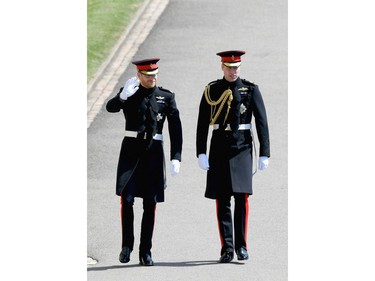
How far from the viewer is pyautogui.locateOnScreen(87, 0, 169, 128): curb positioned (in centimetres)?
2273

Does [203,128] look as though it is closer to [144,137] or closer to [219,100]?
[219,100]

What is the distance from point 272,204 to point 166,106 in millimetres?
3152

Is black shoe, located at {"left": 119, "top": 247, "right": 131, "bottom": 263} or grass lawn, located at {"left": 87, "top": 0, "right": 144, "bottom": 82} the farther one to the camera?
grass lawn, located at {"left": 87, "top": 0, "right": 144, "bottom": 82}

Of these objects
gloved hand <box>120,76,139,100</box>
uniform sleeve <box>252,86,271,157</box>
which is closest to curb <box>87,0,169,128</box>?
uniform sleeve <box>252,86,271,157</box>

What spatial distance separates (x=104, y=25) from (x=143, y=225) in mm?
9611

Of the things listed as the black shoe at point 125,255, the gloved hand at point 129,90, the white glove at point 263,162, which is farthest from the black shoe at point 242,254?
the gloved hand at point 129,90

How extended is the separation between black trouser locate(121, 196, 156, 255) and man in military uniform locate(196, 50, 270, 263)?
24.5 inches

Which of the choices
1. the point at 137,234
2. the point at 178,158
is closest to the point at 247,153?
the point at 178,158

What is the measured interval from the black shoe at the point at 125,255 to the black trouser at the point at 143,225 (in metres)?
0.05

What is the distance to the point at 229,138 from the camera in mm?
16266

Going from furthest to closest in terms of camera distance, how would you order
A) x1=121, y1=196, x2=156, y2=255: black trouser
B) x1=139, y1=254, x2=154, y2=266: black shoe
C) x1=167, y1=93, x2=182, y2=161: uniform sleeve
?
1. x1=139, y1=254, x2=154, y2=266: black shoe
2. x1=121, y1=196, x2=156, y2=255: black trouser
3. x1=167, y1=93, x2=182, y2=161: uniform sleeve

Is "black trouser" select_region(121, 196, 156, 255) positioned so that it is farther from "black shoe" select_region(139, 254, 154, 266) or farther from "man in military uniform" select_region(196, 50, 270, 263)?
"man in military uniform" select_region(196, 50, 270, 263)

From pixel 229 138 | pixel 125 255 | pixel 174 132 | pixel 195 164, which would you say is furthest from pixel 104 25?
pixel 174 132

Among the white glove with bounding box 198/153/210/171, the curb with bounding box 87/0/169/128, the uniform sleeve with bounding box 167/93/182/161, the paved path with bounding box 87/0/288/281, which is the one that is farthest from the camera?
the curb with bounding box 87/0/169/128
